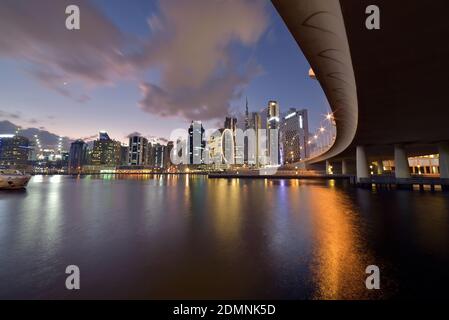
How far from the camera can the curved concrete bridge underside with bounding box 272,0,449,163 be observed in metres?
7.79

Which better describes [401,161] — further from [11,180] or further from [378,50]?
[11,180]

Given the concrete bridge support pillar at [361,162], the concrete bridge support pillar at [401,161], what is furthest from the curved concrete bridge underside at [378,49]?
the concrete bridge support pillar at [361,162]

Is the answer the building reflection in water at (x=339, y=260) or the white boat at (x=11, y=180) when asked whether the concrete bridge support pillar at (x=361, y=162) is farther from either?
the white boat at (x=11, y=180)

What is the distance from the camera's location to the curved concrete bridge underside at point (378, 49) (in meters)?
7.79

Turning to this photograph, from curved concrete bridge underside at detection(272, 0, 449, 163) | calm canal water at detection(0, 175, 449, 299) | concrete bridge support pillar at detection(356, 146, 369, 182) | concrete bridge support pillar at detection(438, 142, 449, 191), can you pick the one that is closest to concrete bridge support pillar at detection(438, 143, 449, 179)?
concrete bridge support pillar at detection(438, 142, 449, 191)

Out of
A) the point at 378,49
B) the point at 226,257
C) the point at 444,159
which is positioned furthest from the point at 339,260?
the point at 444,159

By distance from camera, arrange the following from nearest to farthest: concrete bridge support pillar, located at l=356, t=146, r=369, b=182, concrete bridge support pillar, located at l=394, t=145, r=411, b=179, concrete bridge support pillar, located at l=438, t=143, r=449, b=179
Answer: concrete bridge support pillar, located at l=438, t=143, r=449, b=179, concrete bridge support pillar, located at l=394, t=145, r=411, b=179, concrete bridge support pillar, located at l=356, t=146, r=369, b=182

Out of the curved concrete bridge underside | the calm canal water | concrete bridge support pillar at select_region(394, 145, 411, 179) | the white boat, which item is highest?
the curved concrete bridge underside

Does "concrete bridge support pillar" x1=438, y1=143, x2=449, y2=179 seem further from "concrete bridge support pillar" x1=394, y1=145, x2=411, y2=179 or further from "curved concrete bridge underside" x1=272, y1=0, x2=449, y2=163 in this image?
"curved concrete bridge underside" x1=272, y1=0, x2=449, y2=163

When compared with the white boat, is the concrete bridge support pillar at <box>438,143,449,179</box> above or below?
above

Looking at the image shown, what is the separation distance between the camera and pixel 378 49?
996 cm

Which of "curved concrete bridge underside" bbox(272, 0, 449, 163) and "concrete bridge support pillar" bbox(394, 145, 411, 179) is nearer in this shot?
"curved concrete bridge underside" bbox(272, 0, 449, 163)

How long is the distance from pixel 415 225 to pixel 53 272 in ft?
67.2
